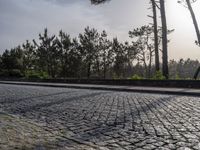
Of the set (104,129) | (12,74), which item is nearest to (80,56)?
(12,74)

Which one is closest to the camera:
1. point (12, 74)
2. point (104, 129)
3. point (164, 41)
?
point (104, 129)

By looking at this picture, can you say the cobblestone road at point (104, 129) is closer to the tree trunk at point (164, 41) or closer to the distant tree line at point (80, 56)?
the tree trunk at point (164, 41)

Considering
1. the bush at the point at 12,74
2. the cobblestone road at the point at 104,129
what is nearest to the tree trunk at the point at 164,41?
the cobblestone road at the point at 104,129

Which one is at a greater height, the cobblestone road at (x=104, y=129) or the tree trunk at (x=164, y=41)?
the tree trunk at (x=164, y=41)

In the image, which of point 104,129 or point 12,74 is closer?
point 104,129

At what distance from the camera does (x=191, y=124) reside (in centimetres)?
679

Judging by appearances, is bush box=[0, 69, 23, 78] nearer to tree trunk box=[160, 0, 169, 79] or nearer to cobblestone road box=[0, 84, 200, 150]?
tree trunk box=[160, 0, 169, 79]

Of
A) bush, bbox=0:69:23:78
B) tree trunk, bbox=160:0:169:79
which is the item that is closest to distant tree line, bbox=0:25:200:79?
bush, bbox=0:69:23:78

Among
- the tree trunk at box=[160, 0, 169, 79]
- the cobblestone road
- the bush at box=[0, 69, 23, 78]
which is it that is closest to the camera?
the cobblestone road

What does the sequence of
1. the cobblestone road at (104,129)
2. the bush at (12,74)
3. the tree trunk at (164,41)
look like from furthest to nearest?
the bush at (12,74)
the tree trunk at (164,41)
the cobblestone road at (104,129)

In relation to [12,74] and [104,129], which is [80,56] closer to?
[12,74]

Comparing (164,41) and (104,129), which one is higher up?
(164,41)

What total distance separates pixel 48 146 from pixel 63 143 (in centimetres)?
33

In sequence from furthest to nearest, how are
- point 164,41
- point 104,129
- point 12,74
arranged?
point 12,74
point 164,41
point 104,129
